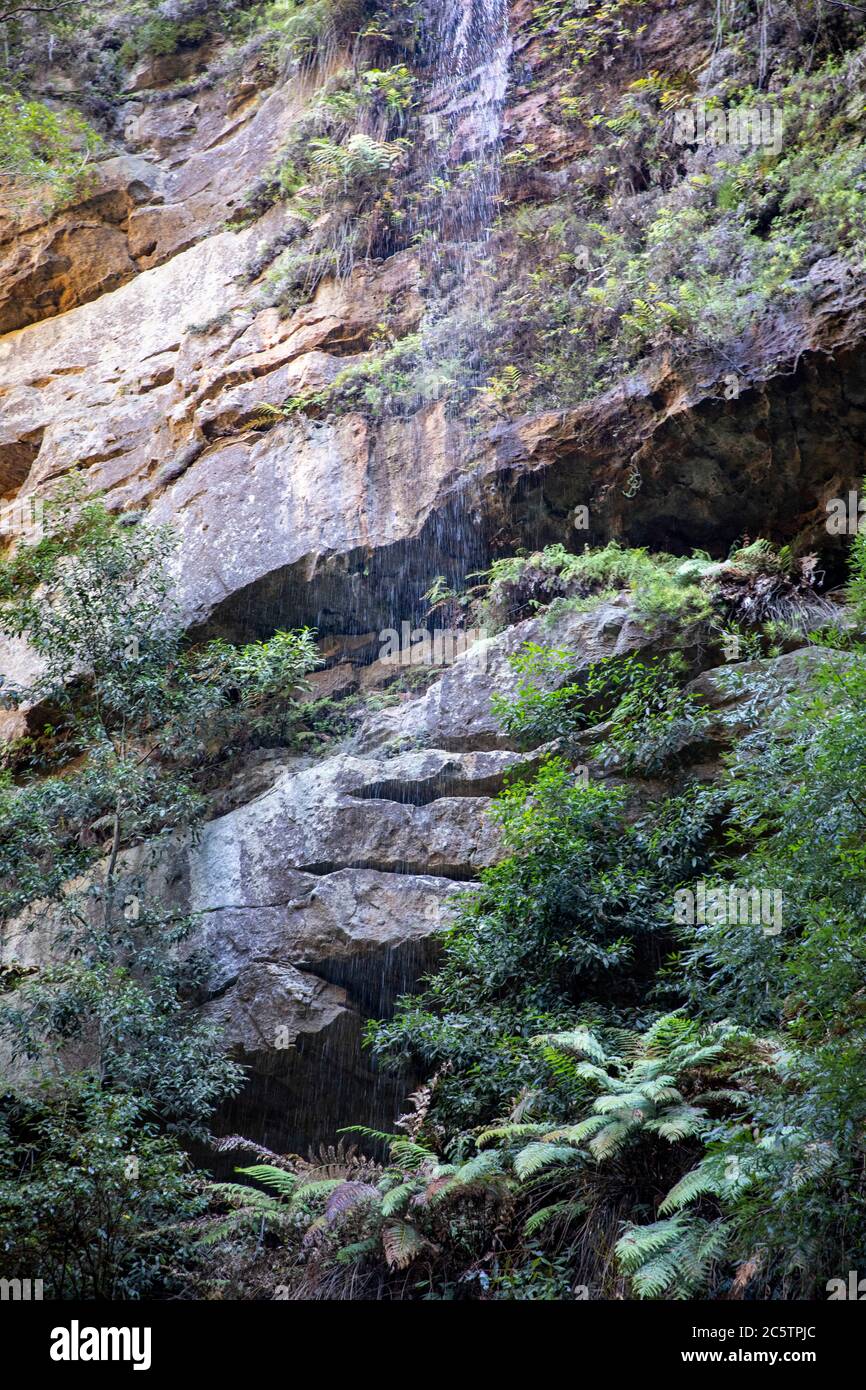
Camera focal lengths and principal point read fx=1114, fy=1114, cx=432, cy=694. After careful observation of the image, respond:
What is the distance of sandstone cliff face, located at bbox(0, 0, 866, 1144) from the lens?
34.7 ft

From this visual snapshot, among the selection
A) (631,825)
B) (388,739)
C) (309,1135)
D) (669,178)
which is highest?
(669,178)

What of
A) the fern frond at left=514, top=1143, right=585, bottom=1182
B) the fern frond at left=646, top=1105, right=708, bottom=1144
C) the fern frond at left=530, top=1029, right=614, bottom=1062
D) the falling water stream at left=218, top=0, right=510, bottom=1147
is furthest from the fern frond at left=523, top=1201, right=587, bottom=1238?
the falling water stream at left=218, top=0, right=510, bottom=1147

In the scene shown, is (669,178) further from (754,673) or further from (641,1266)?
(641,1266)

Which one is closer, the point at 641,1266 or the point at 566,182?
the point at 641,1266

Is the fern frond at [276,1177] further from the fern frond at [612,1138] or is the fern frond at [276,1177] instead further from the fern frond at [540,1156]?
the fern frond at [612,1138]

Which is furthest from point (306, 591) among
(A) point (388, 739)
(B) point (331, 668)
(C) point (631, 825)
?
(C) point (631, 825)

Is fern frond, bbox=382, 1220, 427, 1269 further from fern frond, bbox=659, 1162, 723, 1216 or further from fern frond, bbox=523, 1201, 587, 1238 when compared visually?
fern frond, bbox=659, 1162, 723, 1216

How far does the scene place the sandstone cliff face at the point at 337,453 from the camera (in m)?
10.6

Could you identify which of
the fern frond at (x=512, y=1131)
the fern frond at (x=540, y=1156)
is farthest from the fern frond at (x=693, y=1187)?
the fern frond at (x=512, y=1131)

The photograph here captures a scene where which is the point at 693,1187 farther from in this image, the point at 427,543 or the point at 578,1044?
the point at 427,543

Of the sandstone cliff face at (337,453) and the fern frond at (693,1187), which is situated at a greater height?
the sandstone cliff face at (337,453)

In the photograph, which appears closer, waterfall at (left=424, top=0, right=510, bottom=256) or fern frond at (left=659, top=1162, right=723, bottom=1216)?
fern frond at (left=659, top=1162, right=723, bottom=1216)

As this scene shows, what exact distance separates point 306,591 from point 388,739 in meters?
2.39
